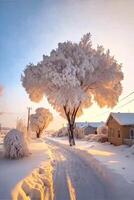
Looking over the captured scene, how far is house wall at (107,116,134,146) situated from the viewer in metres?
31.3

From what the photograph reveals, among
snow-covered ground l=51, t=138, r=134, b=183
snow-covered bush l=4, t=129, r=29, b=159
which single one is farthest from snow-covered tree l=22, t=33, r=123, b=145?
snow-covered bush l=4, t=129, r=29, b=159

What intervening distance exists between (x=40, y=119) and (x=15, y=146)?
56528 millimetres

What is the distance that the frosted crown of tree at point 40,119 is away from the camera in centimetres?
7406

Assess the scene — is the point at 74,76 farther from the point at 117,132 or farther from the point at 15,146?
the point at 15,146

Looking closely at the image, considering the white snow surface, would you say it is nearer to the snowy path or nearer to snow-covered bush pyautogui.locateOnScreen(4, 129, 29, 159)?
snow-covered bush pyautogui.locateOnScreen(4, 129, 29, 159)

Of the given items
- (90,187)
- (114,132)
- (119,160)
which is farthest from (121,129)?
(90,187)

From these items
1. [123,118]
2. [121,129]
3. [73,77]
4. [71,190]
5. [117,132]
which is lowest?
[71,190]

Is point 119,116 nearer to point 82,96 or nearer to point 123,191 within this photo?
point 82,96

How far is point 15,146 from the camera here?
58.7 feet

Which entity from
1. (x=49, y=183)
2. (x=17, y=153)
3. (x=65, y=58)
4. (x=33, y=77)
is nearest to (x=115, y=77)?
(x=65, y=58)

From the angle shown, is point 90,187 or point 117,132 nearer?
point 90,187

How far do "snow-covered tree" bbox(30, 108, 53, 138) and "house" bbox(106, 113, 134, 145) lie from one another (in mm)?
40540

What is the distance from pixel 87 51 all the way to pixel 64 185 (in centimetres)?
2431

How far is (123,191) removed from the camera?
29.5ft
